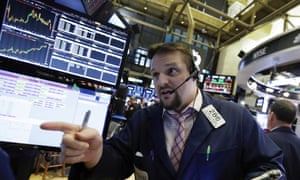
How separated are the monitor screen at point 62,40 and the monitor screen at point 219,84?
775 cm

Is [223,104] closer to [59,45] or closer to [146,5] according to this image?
[59,45]

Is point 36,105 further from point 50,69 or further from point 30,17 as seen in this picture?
point 30,17

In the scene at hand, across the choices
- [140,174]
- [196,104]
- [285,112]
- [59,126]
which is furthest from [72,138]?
[285,112]

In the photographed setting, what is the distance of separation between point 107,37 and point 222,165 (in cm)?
Answer: 95

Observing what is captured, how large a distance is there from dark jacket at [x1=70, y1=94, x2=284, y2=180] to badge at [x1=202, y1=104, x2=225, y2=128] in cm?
2

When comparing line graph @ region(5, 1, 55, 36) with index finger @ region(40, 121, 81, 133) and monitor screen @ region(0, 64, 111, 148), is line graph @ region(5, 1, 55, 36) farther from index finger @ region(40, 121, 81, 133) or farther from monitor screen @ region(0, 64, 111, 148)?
index finger @ region(40, 121, 81, 133)

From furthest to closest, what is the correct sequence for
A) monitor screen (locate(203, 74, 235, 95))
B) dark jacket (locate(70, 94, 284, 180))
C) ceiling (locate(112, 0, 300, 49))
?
monitor screen (locate(203, 74, 235, 95)), ceiling (locate(112, 0, 300, 49)), dark jacket (locate(70, 94, 284, 180))

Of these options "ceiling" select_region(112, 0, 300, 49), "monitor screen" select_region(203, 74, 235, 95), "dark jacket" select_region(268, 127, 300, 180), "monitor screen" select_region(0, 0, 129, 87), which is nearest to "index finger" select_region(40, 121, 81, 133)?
"monitor screen" select_region(0, 0, 129, 87)

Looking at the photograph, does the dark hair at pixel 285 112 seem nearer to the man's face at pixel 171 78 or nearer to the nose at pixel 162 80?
the man's face at pixel 171 78

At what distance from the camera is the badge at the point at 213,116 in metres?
1.36

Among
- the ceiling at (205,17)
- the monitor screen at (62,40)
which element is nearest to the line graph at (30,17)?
the monitor screen at (62,40)

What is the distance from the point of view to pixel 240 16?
8.32 meters

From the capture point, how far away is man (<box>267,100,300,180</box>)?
2.42 metres

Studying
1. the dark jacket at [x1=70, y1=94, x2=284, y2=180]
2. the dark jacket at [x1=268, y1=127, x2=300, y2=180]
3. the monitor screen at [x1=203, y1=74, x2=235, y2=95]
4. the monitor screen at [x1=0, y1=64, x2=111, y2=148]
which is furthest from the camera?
the monitor screen at [x1=203, y1=74, x2=235, y2=95]
